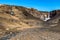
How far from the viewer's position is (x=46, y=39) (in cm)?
1617

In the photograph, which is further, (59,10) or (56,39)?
(59,10)

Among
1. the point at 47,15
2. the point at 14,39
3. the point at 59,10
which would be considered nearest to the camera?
the point at 14,39

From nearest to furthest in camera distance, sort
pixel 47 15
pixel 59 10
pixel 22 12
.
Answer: pixel 22 12 → pixel 59 10 → pixel 47 15

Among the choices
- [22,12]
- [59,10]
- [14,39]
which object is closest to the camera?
[14,39]

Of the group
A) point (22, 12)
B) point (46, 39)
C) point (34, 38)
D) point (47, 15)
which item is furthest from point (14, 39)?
point (47, 15)

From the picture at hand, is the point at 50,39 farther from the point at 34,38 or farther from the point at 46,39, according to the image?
the point at 34,38

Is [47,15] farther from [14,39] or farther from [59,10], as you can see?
[14,39]

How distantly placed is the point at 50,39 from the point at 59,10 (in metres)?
76.6

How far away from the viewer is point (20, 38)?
16547 mm

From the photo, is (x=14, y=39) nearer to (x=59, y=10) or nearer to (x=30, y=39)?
(x=30, y=39)

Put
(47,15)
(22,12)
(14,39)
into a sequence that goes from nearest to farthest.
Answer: (14,39), (22,12), (47,15)

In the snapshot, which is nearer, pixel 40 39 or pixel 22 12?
pixel 40 39

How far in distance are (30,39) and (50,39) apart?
6.06ft

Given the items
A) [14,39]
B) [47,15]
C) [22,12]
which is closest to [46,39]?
[14,39]
